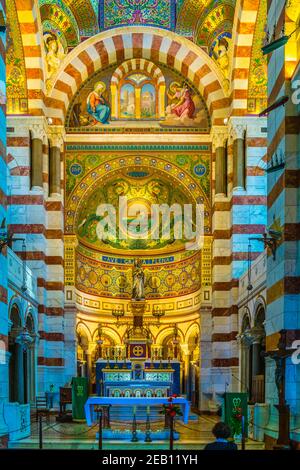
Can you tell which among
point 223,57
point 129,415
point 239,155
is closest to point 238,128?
point 239,155

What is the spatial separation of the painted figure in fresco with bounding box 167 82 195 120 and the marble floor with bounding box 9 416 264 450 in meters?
8.69

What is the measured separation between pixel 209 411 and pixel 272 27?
36.0ft

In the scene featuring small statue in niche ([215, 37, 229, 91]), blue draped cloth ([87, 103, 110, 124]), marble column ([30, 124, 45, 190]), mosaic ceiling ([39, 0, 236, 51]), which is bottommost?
marble column ([30, 124, 45, 190])

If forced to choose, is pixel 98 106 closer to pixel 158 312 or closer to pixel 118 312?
pixel 118 312

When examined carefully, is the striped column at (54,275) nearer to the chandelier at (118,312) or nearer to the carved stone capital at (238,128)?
the chandelier at (118,312)

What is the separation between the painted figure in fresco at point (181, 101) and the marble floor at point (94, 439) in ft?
28.5

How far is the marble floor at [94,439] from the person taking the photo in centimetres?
1323

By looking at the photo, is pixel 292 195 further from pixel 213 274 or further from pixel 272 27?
pixel 213 274

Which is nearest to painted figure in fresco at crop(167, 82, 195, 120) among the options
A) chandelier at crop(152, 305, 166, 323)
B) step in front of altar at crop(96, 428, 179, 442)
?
chandelier at crop(152, 305, 166, 323)

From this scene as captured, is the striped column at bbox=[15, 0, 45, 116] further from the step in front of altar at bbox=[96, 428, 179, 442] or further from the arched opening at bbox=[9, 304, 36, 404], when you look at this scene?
the step in front of altar at bbox=[96, 428, 179, 442]

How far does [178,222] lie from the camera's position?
24.0 metres

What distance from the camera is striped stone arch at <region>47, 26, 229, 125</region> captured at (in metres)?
21.4

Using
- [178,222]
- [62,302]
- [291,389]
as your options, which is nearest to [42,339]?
[62,302]

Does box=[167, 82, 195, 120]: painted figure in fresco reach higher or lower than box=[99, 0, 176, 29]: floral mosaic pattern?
lower
